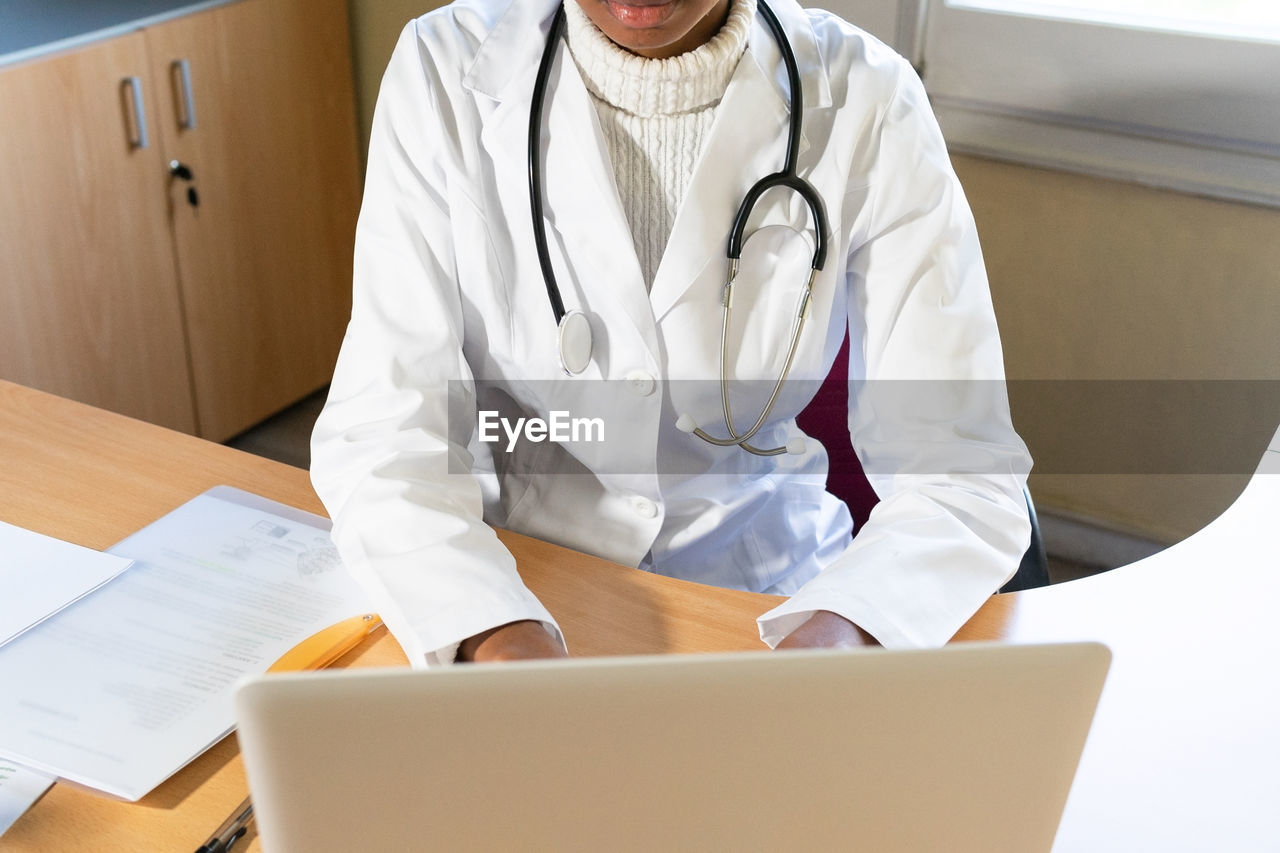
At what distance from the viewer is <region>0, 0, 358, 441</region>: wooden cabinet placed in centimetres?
207

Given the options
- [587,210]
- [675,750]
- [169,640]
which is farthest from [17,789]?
[587,210]

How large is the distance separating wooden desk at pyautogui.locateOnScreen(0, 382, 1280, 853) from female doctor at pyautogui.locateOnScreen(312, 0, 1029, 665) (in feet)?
0.34

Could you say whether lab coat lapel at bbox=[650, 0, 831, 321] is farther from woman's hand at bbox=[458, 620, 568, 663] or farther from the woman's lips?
woman's hand at bbox=[458, 620, 568, 663]

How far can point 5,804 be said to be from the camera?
2.48 feet

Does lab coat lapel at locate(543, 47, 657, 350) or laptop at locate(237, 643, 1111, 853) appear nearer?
laptop at locate(237, 643, 1111, 853)

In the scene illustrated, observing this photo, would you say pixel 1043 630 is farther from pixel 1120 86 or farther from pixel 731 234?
pixel 1120 86

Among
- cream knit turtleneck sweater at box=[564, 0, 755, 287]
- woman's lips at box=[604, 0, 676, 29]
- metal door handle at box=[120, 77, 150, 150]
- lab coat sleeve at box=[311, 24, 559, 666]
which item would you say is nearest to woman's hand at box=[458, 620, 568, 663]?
lab coat sleeve at box=[311, 24, 559, 666]

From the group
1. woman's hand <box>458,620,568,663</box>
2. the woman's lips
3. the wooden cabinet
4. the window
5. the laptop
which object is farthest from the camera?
the wooden cabinet

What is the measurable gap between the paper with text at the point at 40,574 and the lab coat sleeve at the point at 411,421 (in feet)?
0.63

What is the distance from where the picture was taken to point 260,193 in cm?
250

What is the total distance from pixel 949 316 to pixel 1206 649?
0.36 meters

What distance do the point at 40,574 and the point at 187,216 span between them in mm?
1551

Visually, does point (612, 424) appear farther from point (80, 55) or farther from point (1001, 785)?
point (80, 55)
